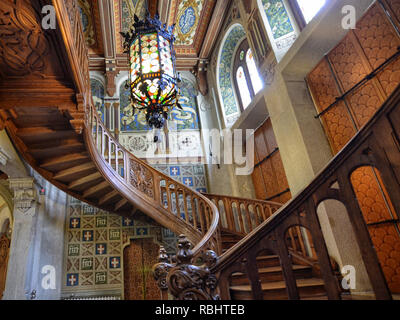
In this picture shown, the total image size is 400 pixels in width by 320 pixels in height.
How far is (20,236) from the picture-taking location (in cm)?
493

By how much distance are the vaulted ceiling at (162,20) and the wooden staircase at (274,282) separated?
5.99 m

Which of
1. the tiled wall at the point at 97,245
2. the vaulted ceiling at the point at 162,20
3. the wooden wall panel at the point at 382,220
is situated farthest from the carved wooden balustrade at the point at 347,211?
the vaulted ceiling at the point at 162,20

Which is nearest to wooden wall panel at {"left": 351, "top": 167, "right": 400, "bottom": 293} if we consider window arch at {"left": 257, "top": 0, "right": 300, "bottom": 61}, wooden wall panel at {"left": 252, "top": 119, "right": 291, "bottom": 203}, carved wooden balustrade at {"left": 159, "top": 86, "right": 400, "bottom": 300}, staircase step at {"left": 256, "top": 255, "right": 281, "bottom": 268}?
staircase step at {"left": 256, "top": 255, "right": 281, "bottom": 268}

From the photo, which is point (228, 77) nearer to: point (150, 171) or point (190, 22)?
point (190, 22)

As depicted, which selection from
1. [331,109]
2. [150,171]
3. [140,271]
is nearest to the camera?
[331,109]

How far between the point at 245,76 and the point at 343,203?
604 cm

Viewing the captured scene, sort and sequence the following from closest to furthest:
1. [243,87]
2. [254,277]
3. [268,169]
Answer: [254,277] < [268,169] < [243,87]

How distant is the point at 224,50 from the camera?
7531mm

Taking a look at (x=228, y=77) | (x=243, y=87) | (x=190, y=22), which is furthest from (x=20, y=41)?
(x=190, y=22)

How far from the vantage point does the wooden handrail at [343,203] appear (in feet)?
3.87

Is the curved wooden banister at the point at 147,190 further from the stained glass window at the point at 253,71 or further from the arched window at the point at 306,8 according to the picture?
the arched window at the point at 306,8

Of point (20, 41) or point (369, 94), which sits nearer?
point (20, 41)
